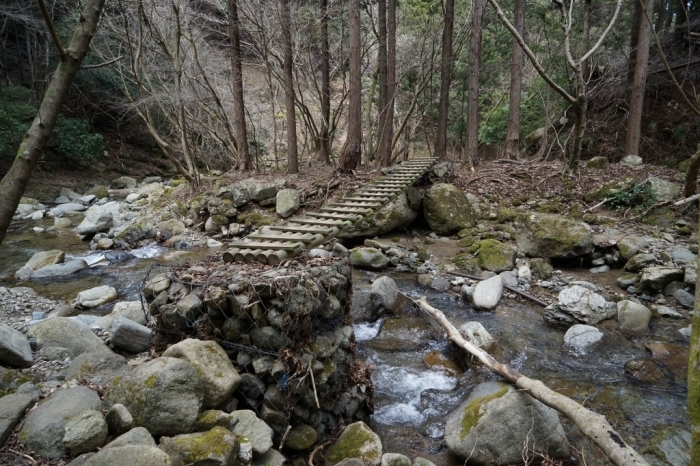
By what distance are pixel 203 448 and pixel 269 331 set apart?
0.88 meters

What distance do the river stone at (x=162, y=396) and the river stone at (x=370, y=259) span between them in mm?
5106

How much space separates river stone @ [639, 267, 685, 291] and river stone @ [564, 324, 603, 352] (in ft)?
5.18

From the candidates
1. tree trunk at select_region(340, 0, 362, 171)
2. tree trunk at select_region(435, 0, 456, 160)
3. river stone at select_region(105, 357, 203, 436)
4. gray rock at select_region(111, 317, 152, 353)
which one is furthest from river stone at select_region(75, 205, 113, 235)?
tree trunk at select_region(435, 0, 456, 160)

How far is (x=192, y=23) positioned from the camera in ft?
38.3

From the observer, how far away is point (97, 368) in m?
2.71

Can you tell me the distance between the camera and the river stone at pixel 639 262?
6.10 m

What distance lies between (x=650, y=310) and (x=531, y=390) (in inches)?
138

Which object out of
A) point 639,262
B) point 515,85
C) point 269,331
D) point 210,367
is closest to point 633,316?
point 639,262

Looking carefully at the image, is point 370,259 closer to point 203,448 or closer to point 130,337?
point 130,337

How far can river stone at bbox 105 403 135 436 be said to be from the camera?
207cm

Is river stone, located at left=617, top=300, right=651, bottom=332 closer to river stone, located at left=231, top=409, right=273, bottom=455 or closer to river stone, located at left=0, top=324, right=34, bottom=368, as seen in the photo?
river stone, located at left=231, top=409, right=273, bottom=455

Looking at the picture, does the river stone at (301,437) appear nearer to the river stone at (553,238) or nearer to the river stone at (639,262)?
the river stone at (553,238)

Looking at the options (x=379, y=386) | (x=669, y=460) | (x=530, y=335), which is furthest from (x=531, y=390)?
(x=530, y=335)

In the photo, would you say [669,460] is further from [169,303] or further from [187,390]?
[169,303]
